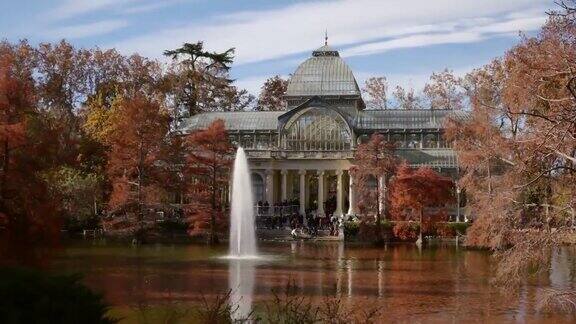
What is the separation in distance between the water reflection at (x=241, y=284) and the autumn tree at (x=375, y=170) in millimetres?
15742

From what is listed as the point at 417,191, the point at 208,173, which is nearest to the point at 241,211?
the point at 208,173

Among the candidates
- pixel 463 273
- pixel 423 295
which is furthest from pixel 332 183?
pixel 423 295

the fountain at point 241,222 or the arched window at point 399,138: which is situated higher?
the arched window at point 399,138

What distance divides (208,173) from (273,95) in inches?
1411

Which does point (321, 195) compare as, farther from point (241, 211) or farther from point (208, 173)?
point (241, 211)

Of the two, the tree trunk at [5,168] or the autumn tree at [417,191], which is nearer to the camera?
the tree trunk at [5,168]

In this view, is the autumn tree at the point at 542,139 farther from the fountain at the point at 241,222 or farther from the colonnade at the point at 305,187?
the colonnade at the point at 305,187

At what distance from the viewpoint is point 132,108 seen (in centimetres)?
4075

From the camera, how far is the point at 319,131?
56.8 metres

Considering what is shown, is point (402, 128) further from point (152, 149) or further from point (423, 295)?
point (423, 295)

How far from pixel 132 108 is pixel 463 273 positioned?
21.3 metres

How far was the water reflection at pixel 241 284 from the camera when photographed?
18009 mm

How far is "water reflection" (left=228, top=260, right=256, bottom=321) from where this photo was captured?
59.1 ft

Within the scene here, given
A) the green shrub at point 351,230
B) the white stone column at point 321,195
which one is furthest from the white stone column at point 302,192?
the green shrub at point 351,230
